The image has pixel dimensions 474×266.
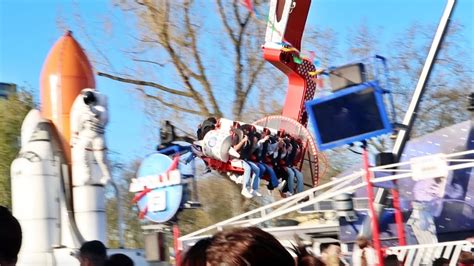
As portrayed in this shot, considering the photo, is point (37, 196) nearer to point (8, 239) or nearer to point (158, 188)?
point (158, 188)

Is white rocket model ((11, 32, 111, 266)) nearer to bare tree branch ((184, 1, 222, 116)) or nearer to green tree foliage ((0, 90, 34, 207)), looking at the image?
bare tree branch ((184, 1, 222, 116))

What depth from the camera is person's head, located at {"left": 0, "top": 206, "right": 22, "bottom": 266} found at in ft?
9.73

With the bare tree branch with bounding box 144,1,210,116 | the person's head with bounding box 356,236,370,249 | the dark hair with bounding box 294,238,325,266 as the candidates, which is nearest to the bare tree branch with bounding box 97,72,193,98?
the bare tree branch with bounding box 144,1,210,116

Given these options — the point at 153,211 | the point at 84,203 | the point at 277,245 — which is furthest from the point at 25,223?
the point at 277,245

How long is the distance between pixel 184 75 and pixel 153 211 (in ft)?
31.0

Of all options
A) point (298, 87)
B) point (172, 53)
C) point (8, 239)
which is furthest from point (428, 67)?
point (172, 53)

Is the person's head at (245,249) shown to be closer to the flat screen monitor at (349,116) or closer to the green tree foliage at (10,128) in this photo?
the flat screen monitor at (349,116)

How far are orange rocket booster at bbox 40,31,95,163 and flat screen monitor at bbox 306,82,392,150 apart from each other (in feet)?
12.1

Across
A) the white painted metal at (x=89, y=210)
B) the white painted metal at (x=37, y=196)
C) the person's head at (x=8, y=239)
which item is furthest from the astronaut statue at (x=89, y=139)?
the person's head at (x=8, y=239)

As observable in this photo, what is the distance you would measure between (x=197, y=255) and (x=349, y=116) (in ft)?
21.1

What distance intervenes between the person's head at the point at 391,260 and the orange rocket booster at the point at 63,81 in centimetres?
484

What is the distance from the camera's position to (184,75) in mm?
18688

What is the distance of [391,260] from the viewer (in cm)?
730

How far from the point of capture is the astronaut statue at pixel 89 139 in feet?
32.8
